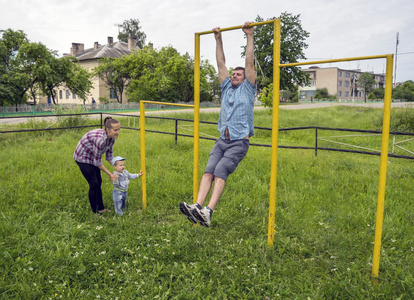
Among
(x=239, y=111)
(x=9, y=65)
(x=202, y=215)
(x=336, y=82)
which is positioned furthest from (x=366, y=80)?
(x=202, y=215)

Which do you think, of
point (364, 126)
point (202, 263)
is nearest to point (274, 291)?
point (202, 263)

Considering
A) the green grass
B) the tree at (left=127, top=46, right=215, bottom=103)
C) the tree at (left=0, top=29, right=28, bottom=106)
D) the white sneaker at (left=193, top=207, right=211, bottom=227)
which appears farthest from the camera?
the tree at (left=127, top=46, right=215, bottom=103)

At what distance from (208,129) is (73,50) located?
4180 centimetres

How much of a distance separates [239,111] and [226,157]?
53 cm

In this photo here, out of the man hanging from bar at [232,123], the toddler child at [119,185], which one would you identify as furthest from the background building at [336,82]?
the man hanging from bar at [232,123]

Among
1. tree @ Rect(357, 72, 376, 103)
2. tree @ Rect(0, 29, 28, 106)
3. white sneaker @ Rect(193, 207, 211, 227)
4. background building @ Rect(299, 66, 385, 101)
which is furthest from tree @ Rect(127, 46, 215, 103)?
background building @ Rect(299, 66, 385, 101)

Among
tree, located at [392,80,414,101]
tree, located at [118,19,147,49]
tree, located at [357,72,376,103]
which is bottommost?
tree, located at [392,80,414,101]

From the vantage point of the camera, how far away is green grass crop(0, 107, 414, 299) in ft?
9.71

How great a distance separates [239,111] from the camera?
11.6ft

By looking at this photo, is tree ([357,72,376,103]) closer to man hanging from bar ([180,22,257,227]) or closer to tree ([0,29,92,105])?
tree ([0,29,92,105])

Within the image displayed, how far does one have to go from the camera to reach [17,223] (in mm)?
3949

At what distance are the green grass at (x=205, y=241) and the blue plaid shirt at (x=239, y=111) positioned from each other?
4.25 ft

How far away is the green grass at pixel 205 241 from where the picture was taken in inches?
116

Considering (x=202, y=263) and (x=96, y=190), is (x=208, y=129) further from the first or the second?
(x=202, y=263)
